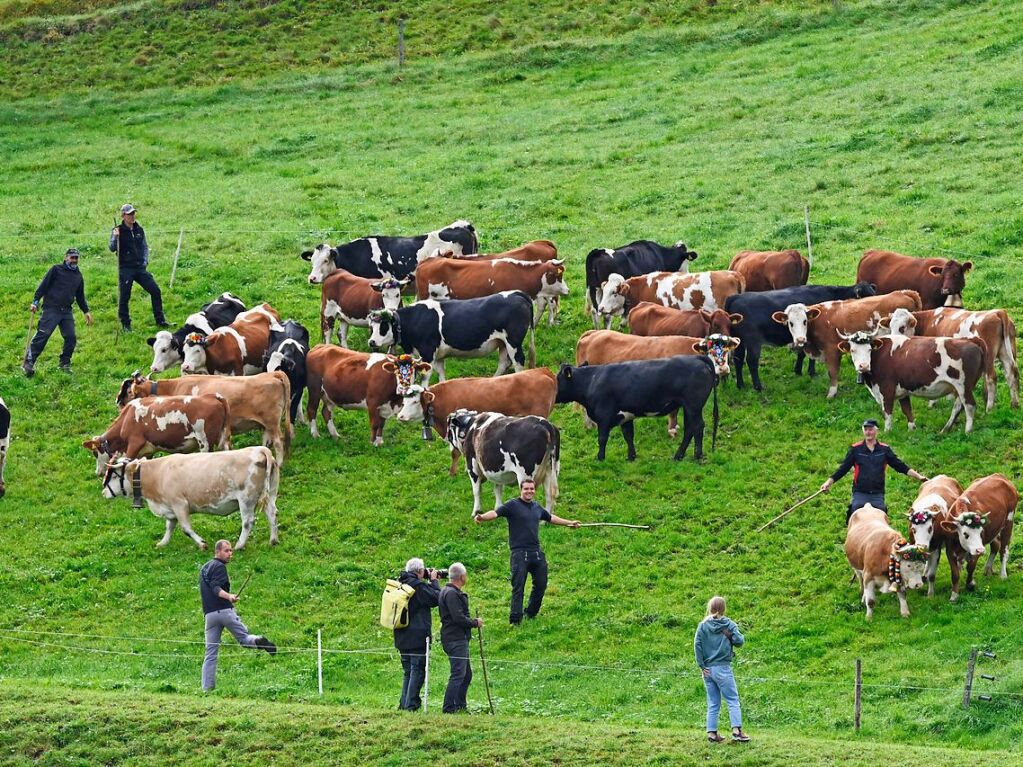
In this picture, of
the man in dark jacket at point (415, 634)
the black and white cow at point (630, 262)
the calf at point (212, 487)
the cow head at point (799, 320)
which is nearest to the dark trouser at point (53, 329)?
the calf at point (212, 487)

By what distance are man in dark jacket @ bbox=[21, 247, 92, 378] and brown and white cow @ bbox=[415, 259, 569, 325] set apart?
6.45 m

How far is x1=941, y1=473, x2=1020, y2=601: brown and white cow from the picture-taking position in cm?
2055

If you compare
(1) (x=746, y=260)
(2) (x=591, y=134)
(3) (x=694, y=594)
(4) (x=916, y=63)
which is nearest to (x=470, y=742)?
(3) (x=694, y=594)

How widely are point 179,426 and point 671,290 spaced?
394 inches

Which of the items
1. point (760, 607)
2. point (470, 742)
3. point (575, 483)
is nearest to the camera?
point (470, 742)

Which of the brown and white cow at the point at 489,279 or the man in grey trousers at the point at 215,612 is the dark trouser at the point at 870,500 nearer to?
the man in grey trousers at the point at 215,612

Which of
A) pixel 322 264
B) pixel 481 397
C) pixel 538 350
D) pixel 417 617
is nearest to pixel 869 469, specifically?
pixel 481 397

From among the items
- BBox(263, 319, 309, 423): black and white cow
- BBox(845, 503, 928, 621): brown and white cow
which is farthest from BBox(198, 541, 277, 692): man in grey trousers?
BBox(263, 319, 309, 423): black and white cow

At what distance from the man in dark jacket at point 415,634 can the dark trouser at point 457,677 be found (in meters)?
0.35

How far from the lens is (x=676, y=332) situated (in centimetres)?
2903

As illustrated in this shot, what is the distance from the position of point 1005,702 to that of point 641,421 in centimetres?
1128

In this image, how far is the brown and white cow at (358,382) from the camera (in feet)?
89.5

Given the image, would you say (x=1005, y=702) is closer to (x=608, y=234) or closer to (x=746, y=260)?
(x=746, y=260)

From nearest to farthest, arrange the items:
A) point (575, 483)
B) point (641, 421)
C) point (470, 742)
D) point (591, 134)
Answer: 1. point (470, 742)
2. point (575, 483)
3. point (641, 421)
4. point (591, 134)
